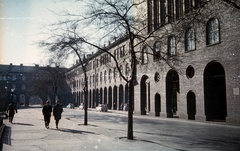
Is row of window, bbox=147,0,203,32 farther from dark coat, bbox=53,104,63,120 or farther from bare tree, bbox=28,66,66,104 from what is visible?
bare tree, bbox=28,66,66,104

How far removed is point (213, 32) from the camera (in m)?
20.7

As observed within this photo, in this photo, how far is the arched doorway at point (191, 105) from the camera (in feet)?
77.2

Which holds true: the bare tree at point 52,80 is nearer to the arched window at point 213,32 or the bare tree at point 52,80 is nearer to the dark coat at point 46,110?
the dark coat at point 46,110

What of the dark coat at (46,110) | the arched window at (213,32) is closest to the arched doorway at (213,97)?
the arched window at (213,32)

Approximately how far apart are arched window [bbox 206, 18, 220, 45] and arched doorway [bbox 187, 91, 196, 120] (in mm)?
5390

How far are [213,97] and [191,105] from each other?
280 cm

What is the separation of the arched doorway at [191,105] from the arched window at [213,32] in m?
5.39

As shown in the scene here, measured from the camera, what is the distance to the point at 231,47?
61.1 feet

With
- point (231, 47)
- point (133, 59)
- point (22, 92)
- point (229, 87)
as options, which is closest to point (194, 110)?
point (229, 87)

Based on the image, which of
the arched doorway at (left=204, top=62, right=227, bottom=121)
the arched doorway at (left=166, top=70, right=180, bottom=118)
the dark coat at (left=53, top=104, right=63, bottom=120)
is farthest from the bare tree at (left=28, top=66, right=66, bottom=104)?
the arched doorway at (left=204, top=62, right=227, bottom=121)

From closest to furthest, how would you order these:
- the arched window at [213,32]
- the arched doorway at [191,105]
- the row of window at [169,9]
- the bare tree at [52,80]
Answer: the row of window at [169,9] → the arched window at [213,32] → the arched doorway at [191,105] → the bare tree at [52,80]

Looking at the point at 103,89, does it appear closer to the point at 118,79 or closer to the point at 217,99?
the point at 118,79

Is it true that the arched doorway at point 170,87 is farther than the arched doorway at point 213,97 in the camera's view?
Yes

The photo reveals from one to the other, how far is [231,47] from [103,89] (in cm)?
3449
